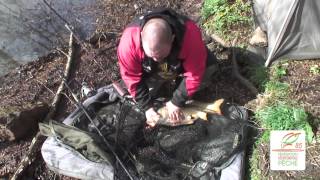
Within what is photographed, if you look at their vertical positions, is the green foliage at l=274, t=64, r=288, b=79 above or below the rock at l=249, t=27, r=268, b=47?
below

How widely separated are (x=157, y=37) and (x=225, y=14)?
1.81 m

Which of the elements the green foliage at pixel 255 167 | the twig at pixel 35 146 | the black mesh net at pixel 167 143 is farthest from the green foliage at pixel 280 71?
the twig at pixel 35 146

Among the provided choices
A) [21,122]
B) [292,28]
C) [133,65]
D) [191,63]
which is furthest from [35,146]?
[292,28]

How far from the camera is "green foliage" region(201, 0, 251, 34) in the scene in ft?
16.0

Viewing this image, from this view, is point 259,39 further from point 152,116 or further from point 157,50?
point 157,50

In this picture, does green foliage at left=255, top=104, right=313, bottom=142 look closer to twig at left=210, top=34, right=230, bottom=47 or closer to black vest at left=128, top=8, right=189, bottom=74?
black vest at left=128, top=8, right=189, bottom=74

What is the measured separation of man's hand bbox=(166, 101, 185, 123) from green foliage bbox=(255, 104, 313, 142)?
2.25 feet

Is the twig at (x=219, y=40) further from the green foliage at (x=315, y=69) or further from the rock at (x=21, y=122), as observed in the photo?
the rock at (x=21, y=122)

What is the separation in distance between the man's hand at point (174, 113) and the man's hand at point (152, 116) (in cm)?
12

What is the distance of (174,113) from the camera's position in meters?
4.13

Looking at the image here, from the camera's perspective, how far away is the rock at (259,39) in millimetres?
4527

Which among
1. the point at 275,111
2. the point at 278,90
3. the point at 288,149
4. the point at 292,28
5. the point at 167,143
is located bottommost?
the point at 167,143

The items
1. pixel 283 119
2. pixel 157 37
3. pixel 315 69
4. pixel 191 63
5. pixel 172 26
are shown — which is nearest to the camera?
pixel 157 37

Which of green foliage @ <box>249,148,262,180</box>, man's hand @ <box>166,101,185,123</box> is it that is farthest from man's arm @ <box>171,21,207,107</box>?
green foliage @ <box>249,148,262,180</box>
